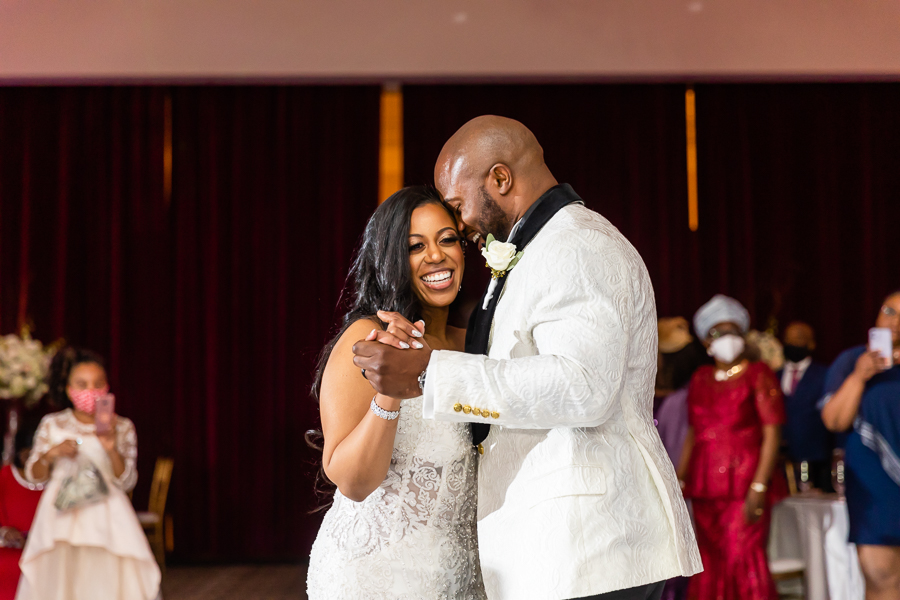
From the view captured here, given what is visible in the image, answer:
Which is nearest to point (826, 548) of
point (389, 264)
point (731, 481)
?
point (731, 481)

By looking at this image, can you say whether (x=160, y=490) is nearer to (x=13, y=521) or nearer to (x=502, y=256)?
(x=13, y=521)

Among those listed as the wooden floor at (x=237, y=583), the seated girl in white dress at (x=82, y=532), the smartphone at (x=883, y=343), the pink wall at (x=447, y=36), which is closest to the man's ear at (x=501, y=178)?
the smartphone at (x=883, y=343)

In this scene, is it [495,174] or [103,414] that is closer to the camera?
[495,174]

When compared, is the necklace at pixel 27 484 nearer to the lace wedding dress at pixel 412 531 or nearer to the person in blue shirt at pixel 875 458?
the lace wedding dress at pixel 412 531

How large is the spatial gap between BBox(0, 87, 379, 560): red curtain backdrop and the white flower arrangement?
61.8 inches

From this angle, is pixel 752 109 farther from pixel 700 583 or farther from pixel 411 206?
pixel 411 206

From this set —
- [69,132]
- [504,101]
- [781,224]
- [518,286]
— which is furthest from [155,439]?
[518,286]

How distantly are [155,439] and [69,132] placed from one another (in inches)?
113

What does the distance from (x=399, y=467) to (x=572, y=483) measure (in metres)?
0.58

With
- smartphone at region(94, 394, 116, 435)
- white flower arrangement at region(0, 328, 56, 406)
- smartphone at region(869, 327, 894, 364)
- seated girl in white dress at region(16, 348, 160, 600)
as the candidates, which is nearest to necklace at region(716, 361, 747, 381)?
smartphone at region(869, 327, 894, 364)

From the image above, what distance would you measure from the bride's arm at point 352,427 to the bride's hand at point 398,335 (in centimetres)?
21

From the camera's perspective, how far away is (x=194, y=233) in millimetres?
7801

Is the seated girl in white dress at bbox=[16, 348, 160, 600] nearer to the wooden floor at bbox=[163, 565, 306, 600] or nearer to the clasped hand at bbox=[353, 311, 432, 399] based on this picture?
the wooden floor at bbox=[163, 565, 306, 600]

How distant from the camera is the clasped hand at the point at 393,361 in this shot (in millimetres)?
1660
